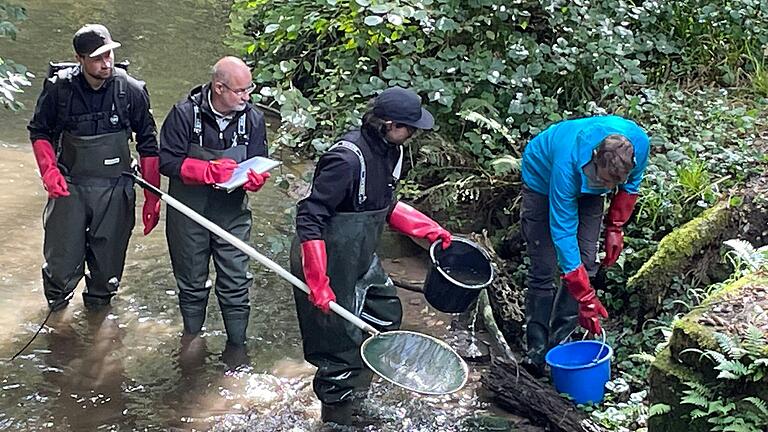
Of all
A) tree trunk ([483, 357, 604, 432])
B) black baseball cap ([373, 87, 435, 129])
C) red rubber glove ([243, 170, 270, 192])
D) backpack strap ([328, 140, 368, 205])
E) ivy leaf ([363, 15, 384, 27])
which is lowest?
tree trunk ([483, 357, 604, 432])

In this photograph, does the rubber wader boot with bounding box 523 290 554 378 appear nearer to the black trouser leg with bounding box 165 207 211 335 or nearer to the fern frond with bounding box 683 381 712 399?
the fern frond with bounding box 683 381 712 399

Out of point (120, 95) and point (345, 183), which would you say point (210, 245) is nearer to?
point (120, 95)

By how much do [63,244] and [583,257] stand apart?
3.09 metres

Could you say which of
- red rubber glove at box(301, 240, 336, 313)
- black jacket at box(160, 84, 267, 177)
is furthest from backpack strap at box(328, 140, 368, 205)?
black jacket at box(160, 84, 267, 177)

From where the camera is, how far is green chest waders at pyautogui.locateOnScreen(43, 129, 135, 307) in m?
5.64

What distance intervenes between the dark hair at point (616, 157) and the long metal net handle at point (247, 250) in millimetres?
1461

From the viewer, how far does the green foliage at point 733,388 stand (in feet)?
12.0

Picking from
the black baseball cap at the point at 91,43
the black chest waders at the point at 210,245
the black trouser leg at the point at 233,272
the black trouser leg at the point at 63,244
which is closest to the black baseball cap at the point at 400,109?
the black chest waders at the point at 210,245

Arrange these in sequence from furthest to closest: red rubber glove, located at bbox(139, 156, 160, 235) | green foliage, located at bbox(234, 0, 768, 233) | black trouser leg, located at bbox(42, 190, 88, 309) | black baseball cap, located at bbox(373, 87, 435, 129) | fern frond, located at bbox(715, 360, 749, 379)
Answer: green foliage, located at bbox(234, 0, 768, 233), red rubber glove, located at bbox(139, 156, 160, 235), black trouser leg, located at bbox(42, 190, 88, 309), black baseball cap, located at bbox(373, 87, 435, 129), fern frond, located at bbox(715, 360, 749, 379)

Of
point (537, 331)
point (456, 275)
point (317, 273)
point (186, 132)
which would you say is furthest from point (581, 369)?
point (186, 132)

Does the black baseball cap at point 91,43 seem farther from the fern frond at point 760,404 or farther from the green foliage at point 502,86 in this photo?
the fern frond at point 760,404

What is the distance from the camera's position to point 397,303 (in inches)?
202

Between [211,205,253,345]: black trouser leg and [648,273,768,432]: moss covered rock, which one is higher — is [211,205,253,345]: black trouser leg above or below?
below

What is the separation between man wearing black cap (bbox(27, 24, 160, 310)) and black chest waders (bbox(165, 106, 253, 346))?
36 centimetres
